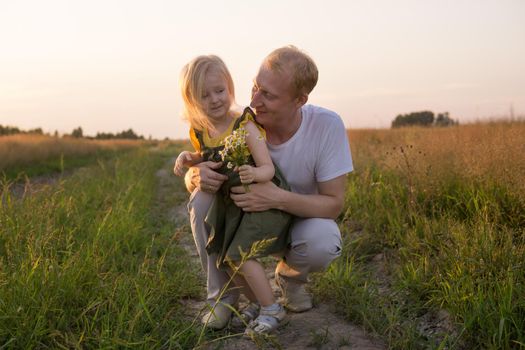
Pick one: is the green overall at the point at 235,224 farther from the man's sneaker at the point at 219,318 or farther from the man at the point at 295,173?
the man's sneaker at the point at 219,318

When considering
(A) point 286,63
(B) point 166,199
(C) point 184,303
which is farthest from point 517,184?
(B) point 166,199

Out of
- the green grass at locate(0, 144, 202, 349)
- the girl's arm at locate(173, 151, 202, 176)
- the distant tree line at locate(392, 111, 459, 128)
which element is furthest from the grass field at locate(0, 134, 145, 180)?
the distant tree line at locate(392, 111, 459, 128)

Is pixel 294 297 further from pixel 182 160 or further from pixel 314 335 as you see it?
pixel 182 160

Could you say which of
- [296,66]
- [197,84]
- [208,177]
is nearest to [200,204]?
[208,177]

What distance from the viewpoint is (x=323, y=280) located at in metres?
3.41

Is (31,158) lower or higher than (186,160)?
lower

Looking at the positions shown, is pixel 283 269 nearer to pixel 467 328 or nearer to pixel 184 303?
pixel 184 303

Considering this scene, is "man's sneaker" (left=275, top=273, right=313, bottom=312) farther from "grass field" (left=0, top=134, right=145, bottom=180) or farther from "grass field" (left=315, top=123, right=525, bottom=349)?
"grass field" (left=0, top=134, right=145, bottom=180)

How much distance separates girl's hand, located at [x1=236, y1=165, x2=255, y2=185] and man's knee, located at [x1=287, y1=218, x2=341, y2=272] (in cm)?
48

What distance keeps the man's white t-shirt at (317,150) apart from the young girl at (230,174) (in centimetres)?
12

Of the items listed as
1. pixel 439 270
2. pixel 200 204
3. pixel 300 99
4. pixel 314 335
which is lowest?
pixel 314 335

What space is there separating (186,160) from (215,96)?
Answer: 0.40 metres

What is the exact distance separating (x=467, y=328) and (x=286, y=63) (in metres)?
1.59

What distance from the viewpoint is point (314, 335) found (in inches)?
103
